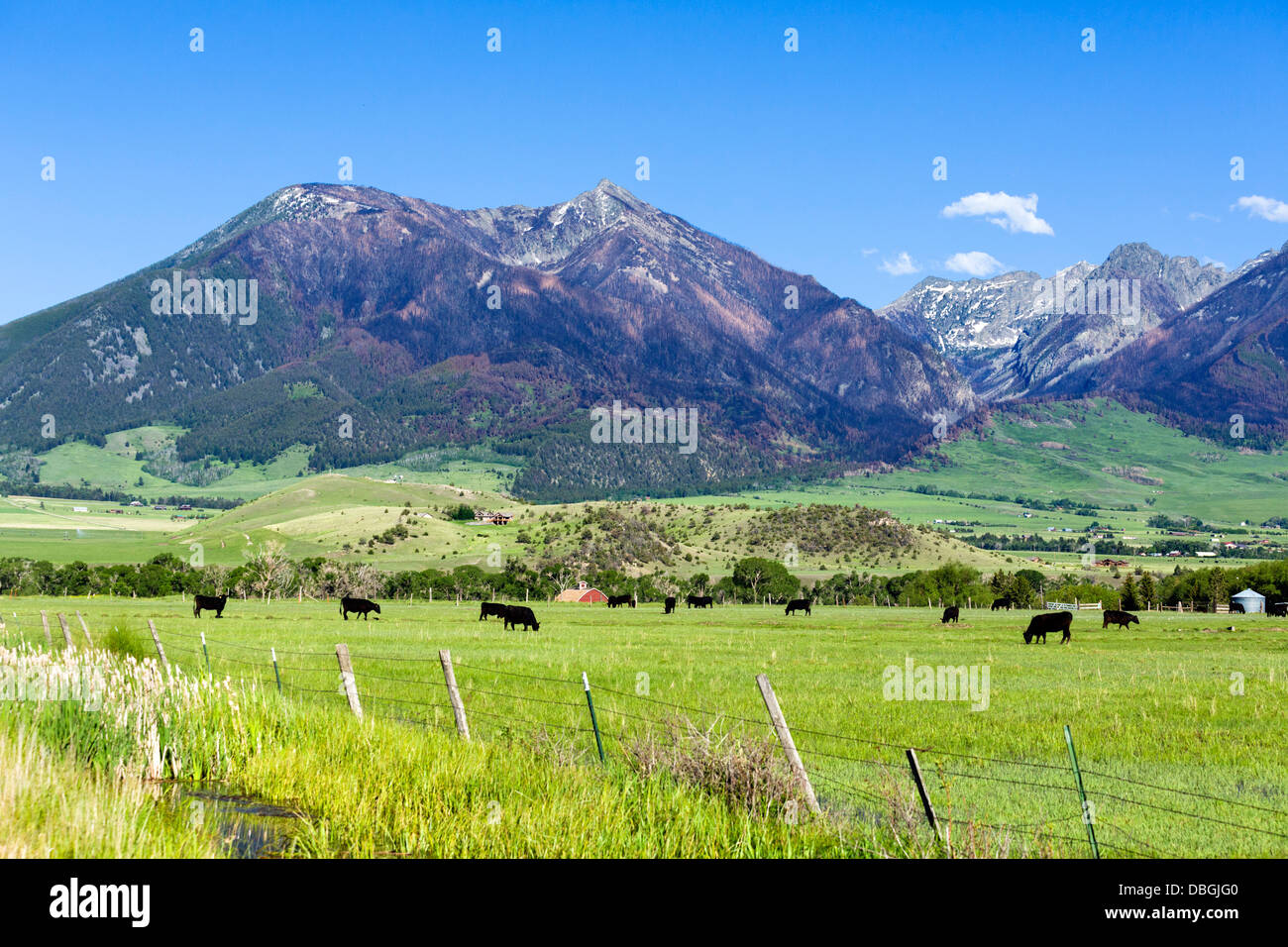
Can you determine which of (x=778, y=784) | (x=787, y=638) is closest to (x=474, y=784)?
(x=778, y=784)

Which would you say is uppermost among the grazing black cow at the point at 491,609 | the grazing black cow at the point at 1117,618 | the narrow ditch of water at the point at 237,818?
the narrow ditch of water at the point at 237,818

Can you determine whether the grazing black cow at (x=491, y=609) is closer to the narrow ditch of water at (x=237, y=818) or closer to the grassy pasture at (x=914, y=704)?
the grassy pasture at (x=914, y=704)

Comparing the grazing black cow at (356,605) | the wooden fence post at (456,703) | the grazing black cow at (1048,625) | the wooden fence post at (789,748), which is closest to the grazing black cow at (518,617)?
the grazing black cow at (356,605)

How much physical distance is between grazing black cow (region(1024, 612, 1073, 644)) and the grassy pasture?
29.2 inches

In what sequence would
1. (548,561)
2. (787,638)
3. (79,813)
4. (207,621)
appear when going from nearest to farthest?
1. (79,813)
2. (787,638)
3. (207,621)
4. (548,561)

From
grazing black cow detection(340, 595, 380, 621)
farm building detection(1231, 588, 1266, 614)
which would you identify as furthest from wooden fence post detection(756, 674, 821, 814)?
farm building detection(1231, 588, 1266, 614)

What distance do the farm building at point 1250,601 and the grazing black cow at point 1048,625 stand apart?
51007 mm

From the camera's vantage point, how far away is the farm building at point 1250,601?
92.6m

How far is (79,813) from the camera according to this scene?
29.0 ft

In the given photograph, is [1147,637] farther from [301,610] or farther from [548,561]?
[548,561]

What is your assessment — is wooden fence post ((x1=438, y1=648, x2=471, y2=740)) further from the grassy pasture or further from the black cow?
the black cow

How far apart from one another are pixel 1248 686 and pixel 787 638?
2334cm
